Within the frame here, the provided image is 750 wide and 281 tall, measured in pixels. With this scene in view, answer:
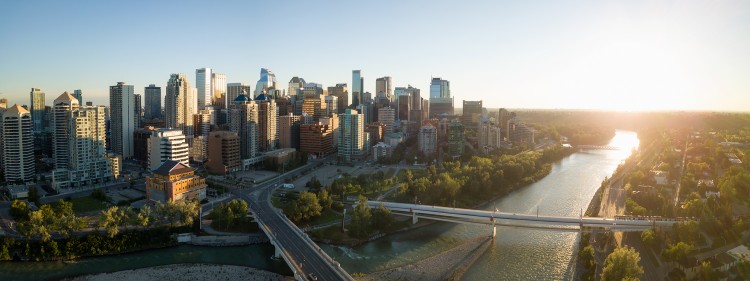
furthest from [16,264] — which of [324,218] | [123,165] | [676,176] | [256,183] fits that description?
[676,176]

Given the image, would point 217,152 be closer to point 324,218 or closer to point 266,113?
point 266,113

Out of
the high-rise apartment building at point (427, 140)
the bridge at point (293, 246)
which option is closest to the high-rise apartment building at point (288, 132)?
the high-rise apartment building at point (427, 140)

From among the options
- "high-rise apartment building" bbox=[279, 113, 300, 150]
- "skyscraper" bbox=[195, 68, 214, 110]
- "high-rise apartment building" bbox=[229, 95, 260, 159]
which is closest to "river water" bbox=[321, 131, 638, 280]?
"high-rise apartment building" bbox=[229, 95, 260, 159]

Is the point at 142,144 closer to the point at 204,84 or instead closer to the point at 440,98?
the point at 204,84

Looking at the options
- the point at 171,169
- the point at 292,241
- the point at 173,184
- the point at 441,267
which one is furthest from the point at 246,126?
the point at 441,267

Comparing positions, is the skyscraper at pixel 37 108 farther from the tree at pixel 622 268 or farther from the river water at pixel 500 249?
→ the tree at pixel 622 268

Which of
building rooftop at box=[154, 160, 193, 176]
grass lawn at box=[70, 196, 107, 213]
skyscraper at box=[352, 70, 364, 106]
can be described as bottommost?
grass lawn at box=[70, 196, 107, 213]

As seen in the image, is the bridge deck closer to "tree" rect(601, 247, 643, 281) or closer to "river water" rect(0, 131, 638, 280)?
"river water" rect(0, 131, 638, 280)
